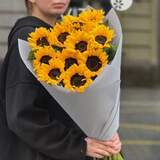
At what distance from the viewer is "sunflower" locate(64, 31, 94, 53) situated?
2.62 meters

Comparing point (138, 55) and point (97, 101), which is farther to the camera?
point (138, 55)

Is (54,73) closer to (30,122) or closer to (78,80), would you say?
(78,80)

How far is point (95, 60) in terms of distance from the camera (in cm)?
261

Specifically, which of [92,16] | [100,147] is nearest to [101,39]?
[92,16]

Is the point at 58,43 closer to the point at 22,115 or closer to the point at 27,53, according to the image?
the point at 27,53

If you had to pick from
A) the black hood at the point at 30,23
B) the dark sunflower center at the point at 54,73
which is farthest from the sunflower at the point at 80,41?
the black hood at the point at 30,23

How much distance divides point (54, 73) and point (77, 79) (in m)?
0.09

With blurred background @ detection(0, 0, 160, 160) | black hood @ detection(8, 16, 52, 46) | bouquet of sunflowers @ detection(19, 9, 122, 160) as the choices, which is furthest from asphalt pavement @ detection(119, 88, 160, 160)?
bouquet of sunflowers @ detection(19, 9, 122, 160)

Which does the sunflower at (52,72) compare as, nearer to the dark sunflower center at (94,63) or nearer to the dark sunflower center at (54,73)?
the dark sunflower center at (54,73)

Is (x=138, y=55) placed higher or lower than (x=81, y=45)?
lower

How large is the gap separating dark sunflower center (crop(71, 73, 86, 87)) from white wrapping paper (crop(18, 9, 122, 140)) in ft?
0.13

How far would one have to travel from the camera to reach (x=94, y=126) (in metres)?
2.62

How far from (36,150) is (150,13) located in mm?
14887

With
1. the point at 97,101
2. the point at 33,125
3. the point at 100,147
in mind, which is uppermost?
the point at 97,101
